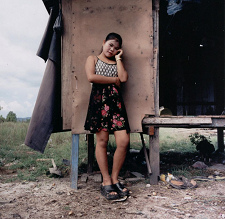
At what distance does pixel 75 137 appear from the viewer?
3318 millimetres

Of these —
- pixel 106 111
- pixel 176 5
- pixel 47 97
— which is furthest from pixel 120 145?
pixel 176 5

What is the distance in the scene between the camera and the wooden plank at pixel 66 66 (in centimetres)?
340

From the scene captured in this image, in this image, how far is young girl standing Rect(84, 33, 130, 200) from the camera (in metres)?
2.79

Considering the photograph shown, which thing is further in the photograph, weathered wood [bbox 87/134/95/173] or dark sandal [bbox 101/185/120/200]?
weathered wood [bbox 87/134/95/173]

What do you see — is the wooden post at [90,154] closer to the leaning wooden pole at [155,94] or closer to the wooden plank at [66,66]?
the wooden plank at [66,66]

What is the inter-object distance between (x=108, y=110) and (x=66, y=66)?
1.19 metres

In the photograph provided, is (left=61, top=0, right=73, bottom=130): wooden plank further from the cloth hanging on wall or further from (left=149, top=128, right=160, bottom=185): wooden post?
the cloth hanging on wall

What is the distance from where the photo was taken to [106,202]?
267 centimetres

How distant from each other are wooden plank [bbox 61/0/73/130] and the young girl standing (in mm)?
627

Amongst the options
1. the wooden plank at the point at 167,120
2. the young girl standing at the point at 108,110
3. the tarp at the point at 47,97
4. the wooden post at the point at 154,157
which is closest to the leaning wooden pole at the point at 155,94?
the wooden post at the point at 154,157

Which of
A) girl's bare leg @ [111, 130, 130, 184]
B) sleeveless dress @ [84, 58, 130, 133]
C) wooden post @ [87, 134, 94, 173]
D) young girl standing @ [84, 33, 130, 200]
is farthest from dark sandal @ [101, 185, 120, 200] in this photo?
wooden post @ [87, 134, 94, 173]

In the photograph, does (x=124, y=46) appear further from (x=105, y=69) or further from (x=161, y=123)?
(x=161, y=123)

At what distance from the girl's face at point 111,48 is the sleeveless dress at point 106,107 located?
0.48ft

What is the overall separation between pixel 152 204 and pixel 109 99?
4.62ft
